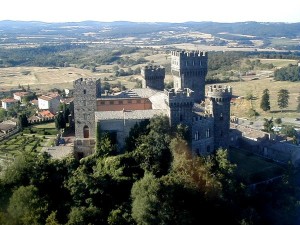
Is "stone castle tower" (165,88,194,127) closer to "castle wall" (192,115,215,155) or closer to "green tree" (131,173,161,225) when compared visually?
"castle wall" (192,115,215,155)

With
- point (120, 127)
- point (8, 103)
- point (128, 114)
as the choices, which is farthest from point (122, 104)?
point (8, 103)

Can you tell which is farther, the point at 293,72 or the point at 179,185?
the point at 293,72

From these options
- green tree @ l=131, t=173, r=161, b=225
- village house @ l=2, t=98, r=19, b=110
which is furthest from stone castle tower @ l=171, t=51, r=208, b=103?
village house @ l=2, t=98, r=19, b=110

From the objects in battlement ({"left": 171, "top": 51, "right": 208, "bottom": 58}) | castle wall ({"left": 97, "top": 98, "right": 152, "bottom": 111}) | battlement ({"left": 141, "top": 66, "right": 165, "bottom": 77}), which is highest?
battlement ({"left": 171, "top": 51, "right": 208, "bottom": 58})

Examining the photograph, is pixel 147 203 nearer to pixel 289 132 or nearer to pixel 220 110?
pixel 220 110

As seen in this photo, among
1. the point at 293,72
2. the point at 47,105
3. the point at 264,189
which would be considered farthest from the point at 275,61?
the point at 264,189

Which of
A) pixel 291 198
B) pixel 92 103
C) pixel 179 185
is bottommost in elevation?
pixel 291 198

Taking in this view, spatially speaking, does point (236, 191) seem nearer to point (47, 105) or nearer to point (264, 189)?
point (264, 189)
